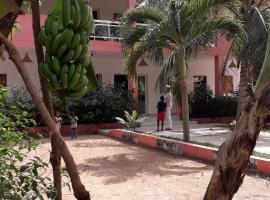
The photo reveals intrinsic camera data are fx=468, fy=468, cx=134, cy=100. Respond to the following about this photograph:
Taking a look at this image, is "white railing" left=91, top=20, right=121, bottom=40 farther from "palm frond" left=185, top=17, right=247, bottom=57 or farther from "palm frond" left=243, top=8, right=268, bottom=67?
"palm frond" left=185, top=17, right=247, bottom=57

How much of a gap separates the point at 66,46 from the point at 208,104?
1784 centimetres

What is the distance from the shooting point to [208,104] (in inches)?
768

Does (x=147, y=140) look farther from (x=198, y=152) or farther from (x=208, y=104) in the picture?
(x=208, y=104)

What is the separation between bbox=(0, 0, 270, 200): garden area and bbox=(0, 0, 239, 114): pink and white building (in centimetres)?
19

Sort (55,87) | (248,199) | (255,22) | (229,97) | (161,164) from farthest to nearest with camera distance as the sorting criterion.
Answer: (229,97), (255,22), (161,164), (248,199), (55,87)

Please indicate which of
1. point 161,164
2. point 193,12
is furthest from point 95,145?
point 193,12

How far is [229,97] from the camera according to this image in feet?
66.5

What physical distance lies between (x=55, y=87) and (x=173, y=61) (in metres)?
9.35

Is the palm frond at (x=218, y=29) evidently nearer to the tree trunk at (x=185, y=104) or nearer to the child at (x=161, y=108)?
the tree trunk at (x=185, y=104)

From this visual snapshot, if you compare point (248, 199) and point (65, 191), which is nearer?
point (248, 199)

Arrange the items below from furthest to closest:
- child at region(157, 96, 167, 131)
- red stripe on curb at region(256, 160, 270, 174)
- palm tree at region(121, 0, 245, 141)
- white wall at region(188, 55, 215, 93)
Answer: white wall at region(188, 55, 215, 93) < child at region(157, 96, 167, 131) < palm tree at region(121, 0, 245, 141) < red stripe on curb at region(256, 160, 270, 174)

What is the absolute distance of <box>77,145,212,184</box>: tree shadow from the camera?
8625 millimetres

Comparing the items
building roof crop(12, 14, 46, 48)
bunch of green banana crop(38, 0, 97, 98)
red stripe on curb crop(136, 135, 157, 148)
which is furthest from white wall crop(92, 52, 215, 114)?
bunch of green banana crop(38, 0, 97, 98)

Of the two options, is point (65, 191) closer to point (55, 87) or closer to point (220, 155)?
point (220, 155)
